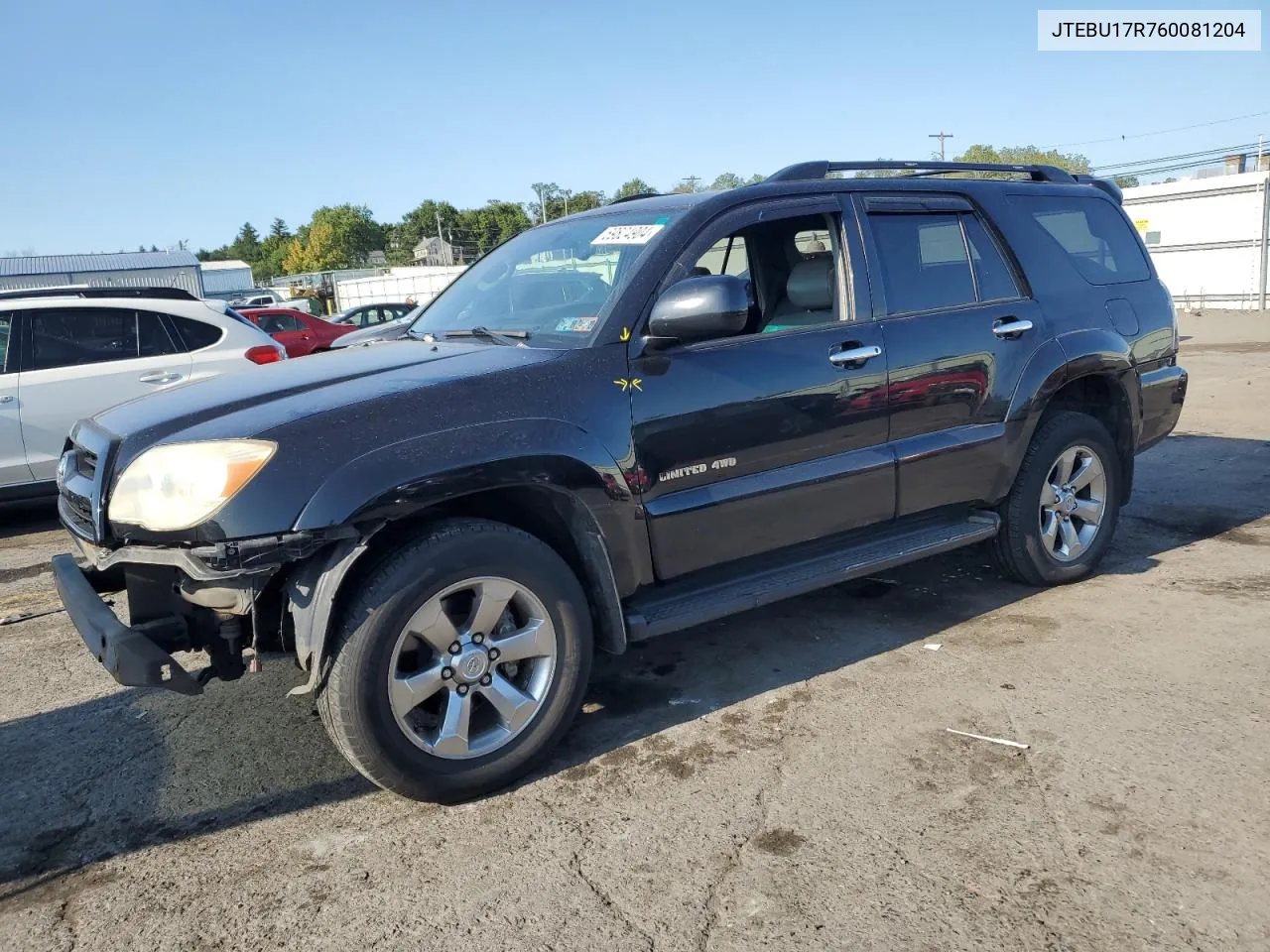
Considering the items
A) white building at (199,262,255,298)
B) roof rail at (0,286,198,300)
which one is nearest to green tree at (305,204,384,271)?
white building at (199,262,255,298)

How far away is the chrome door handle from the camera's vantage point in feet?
12.5

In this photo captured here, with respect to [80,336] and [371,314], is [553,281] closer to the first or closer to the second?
[80,336]

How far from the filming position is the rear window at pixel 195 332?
7.38 m

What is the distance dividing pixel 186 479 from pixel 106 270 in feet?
167

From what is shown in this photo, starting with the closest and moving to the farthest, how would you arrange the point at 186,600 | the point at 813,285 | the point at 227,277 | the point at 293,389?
the point at 186,600 → the point at 293,389 → the point at 813,285 → the point at 227,277

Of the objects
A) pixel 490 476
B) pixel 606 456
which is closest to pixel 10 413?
pixel 490 476

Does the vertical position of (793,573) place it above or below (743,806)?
above

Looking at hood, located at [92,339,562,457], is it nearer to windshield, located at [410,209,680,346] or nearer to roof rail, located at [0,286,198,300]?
windshield, located at [410,209,680,346]

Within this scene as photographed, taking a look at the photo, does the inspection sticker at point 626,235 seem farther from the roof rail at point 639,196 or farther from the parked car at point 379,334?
the parked car at point 379,334

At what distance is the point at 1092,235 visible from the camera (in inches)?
198

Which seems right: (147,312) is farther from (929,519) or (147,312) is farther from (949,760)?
(949,760)

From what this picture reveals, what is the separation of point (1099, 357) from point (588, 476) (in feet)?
9.43

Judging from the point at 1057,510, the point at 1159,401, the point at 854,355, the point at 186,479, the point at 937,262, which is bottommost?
the point at 1057,510

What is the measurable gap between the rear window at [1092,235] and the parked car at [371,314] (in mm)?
18944
